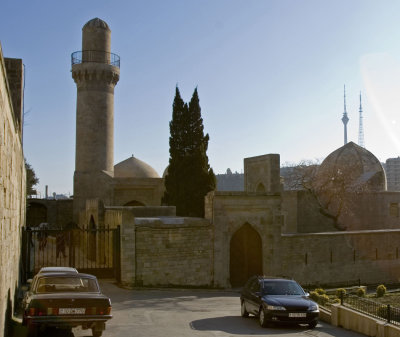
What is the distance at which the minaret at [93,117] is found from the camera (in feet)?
115

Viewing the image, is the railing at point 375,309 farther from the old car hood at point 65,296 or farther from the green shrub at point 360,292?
the green shrub at point 360,292

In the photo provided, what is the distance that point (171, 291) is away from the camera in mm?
19203

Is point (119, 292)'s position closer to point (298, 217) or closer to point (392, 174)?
point (298, 217)

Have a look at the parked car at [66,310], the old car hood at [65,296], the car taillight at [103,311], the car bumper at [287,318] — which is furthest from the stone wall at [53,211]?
the car taillight at [103,311]

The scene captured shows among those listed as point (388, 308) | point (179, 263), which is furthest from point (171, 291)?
point (388, 308)

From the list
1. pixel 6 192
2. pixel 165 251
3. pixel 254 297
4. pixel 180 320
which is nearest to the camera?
pixel 6 192

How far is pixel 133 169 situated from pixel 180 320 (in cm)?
2898

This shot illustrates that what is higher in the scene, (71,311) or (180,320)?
(71,311)

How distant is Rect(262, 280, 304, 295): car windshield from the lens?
12.4 m

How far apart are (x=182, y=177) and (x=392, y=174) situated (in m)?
105

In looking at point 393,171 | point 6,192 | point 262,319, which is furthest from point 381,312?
point 393,171

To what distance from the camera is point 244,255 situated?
22078 millimetres

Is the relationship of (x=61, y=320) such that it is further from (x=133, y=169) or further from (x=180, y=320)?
(x=133, y=169)

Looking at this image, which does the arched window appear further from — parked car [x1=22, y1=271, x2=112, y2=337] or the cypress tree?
parked car [x1=22, y1=271, x2=112, y2=337]
